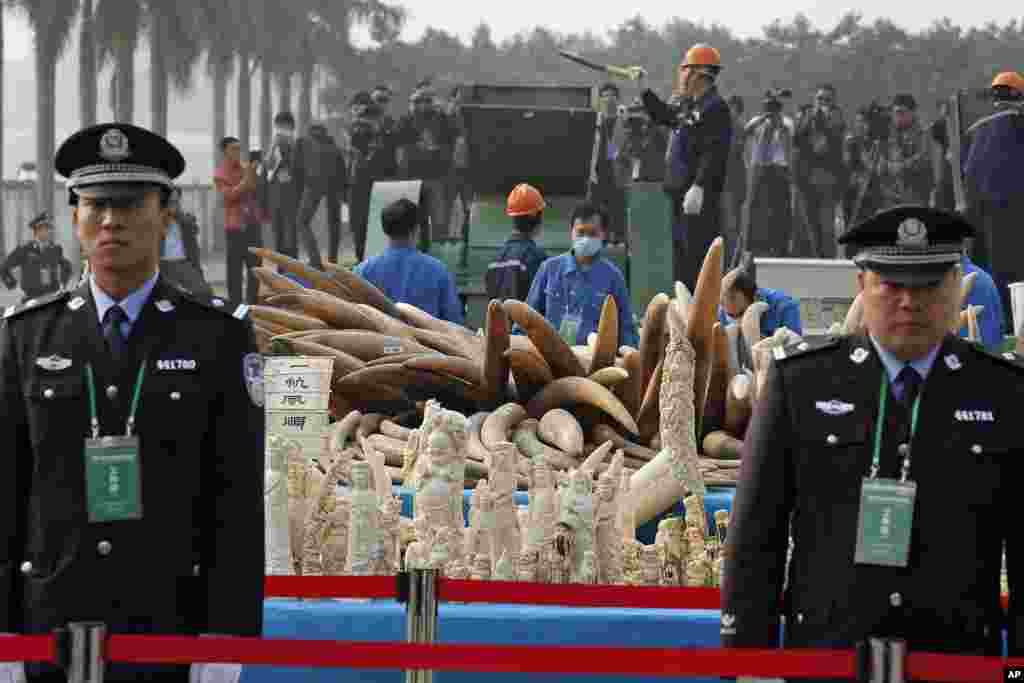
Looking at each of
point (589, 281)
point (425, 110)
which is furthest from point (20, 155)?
point (589, 281)

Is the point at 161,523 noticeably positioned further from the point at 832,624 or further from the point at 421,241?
the point at 421,241

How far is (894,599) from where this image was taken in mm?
3996

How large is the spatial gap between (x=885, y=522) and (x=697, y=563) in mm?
2193

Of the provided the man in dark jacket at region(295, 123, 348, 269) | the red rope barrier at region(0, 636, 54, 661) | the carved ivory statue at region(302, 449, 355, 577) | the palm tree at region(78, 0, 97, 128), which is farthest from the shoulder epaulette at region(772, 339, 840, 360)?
the palm tree at region(78, 0, 97, 128)

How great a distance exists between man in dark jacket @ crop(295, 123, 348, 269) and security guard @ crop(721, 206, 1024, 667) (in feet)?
57.8

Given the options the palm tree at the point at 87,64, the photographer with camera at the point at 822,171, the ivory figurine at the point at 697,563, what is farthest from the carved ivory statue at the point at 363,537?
the palm tree at the point at 87,64

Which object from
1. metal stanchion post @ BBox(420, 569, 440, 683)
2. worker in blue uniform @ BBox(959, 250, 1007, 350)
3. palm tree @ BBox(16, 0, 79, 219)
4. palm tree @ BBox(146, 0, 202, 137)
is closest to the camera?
metal stanchion post @ BBox(420, 569, 440, 683)

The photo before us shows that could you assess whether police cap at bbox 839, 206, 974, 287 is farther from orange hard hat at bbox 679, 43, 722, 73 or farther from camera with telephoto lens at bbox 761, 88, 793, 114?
camera with telephoto lens at bbox 761, 88, 793, 114

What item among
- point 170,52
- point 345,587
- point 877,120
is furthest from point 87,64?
point 345,587

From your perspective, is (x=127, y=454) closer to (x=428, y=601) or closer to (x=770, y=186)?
(x=428, y=601)

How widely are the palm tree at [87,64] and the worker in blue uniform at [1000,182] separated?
32669 mm

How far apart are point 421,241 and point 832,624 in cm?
1123

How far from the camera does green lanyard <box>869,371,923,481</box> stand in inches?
159

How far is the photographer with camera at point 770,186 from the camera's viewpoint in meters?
22.2
